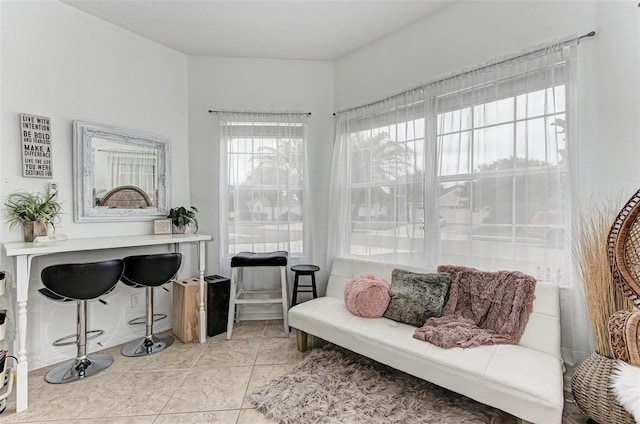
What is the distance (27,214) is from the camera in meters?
2.01

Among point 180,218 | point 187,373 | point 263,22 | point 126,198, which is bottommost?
point 187,373

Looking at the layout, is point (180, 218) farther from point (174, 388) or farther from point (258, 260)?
point (174, 388)

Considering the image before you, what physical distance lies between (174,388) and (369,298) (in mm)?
1420

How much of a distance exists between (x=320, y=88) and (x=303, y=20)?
28.8 inches

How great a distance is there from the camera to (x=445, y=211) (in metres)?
2.25

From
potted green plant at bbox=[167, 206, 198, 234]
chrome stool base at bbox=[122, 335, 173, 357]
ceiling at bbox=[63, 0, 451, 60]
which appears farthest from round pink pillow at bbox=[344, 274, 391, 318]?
ceiling at bbox=[63, 0, 451, 60]

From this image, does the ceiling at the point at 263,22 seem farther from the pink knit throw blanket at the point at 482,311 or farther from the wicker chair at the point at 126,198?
the pink knit throw blanket at the point at 482,311

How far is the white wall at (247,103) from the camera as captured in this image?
10.0ft

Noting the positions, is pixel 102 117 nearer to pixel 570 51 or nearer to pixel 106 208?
pixel 106 208

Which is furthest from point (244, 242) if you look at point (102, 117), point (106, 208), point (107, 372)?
point (102, 117)

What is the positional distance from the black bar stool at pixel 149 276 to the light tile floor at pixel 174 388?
97mm

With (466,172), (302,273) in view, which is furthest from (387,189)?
(302,273)

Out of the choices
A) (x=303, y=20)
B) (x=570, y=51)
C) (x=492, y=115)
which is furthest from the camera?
(x=303, y=20)

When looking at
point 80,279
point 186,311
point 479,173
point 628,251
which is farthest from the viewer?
point 186,311
